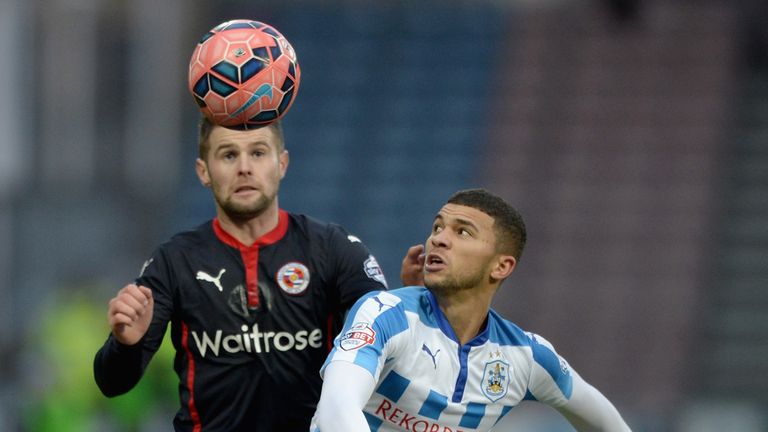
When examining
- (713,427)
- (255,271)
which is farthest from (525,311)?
(255,271)

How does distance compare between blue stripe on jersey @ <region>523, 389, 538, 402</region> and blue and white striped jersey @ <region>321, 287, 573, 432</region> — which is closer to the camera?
blue and white striped jersey @ <region>321, 287, 573, 432</region>

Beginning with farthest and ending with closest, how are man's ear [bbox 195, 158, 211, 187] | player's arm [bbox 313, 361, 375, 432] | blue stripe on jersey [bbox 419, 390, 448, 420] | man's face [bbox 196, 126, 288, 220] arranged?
man's ear [bbox 195, 158, 211, 187], man's face [bbox 196, 126, 288, 220], blue stripe on jersey [bbox 419, 390, 448, 420], player's arm [bbox 313, 361, 375, 432]

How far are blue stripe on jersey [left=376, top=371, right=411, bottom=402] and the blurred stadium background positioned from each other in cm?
840

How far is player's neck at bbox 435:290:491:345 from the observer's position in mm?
4980

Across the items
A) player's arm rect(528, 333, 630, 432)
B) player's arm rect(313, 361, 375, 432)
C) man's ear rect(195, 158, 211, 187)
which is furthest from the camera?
man's ear rect(195, 158, 211, 187)

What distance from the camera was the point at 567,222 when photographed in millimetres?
14625

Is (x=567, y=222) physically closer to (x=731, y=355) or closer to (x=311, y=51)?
(x=731, y=355)

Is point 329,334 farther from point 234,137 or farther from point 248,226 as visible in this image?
point 234,137

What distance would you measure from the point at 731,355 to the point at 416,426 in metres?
9.01

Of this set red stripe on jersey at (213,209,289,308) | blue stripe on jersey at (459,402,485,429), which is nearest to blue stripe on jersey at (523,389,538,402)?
blue stripe on jersey at (459,402,485,429)

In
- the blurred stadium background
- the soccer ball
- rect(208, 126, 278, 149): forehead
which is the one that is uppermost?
the soccer ball

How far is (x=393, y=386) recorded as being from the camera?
486 cm

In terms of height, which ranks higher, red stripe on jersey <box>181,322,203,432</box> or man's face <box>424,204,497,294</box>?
man's face <box>424,204,497,294</box>

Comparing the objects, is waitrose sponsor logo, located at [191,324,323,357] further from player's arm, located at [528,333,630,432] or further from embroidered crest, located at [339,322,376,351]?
player's arm, located at [528,333,630,432]
